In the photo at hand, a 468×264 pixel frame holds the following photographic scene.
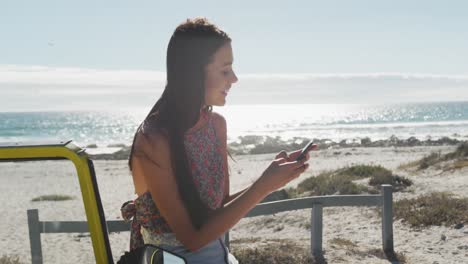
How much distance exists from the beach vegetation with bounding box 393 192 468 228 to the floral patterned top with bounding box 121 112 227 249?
814cm

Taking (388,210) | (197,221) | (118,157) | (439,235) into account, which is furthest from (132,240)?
(118,157)

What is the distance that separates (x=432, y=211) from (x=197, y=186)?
8.67 meters

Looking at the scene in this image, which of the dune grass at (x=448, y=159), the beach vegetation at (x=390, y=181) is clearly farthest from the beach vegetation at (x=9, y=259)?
the dune grass at (x=448, y=159)

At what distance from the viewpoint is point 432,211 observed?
9570 millimetres

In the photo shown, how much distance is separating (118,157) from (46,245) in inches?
1499

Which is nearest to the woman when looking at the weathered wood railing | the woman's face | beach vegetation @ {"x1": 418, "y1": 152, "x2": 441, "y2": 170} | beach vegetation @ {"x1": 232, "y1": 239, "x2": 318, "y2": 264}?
the woman's face

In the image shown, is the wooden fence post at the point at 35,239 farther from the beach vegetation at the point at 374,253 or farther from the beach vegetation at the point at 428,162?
the beach vegetation at the point at 428,162

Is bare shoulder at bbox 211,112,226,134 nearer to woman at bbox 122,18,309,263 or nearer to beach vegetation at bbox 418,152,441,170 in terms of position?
woman at bbox 122,18,309,263

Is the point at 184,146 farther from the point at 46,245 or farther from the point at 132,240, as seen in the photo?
the point at 46,245

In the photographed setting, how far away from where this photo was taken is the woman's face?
1788 millimetres

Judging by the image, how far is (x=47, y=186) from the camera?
4.98 feet

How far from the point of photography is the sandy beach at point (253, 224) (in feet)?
4.89

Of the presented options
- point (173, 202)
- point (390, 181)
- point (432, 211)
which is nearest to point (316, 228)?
point (432, 211)

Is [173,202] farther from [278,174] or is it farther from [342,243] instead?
[342,243]
